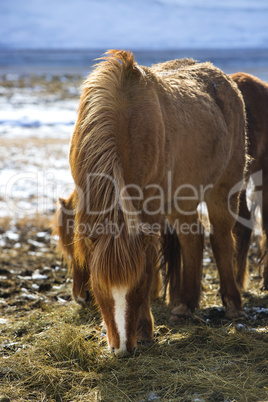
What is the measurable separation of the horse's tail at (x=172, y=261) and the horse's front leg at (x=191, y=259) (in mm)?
102

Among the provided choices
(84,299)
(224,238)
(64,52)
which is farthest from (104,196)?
(64,52)

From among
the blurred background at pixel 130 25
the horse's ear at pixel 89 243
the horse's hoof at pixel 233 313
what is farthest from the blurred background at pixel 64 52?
the horse's hoof at pixel 233 313

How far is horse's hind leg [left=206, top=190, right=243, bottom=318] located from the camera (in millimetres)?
4543

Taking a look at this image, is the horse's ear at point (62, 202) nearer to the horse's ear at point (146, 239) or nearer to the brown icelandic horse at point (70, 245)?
the brown icelandic horse at point (70, 245)

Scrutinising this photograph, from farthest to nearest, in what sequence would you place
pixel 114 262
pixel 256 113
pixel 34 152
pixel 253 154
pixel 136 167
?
pixel 34 152, pixel 256 113, pixel 253 154, pixel 136 167, pixel 114 262

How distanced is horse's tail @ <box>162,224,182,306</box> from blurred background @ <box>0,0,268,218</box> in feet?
5.14

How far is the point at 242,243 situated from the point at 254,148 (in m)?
1.13

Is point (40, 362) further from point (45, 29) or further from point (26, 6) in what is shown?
point (26, 6)

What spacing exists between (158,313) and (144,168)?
1944 mm

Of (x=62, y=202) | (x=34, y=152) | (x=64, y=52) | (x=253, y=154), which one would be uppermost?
(x=64, y=52)

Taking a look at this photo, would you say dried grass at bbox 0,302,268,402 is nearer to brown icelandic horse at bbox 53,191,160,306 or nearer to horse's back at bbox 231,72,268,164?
brown icelandic horse at bbox 53,191,160,306

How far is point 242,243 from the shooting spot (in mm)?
5438

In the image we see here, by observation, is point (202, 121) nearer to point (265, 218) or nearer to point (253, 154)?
point (253, 154)

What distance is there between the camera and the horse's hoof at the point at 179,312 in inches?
171
